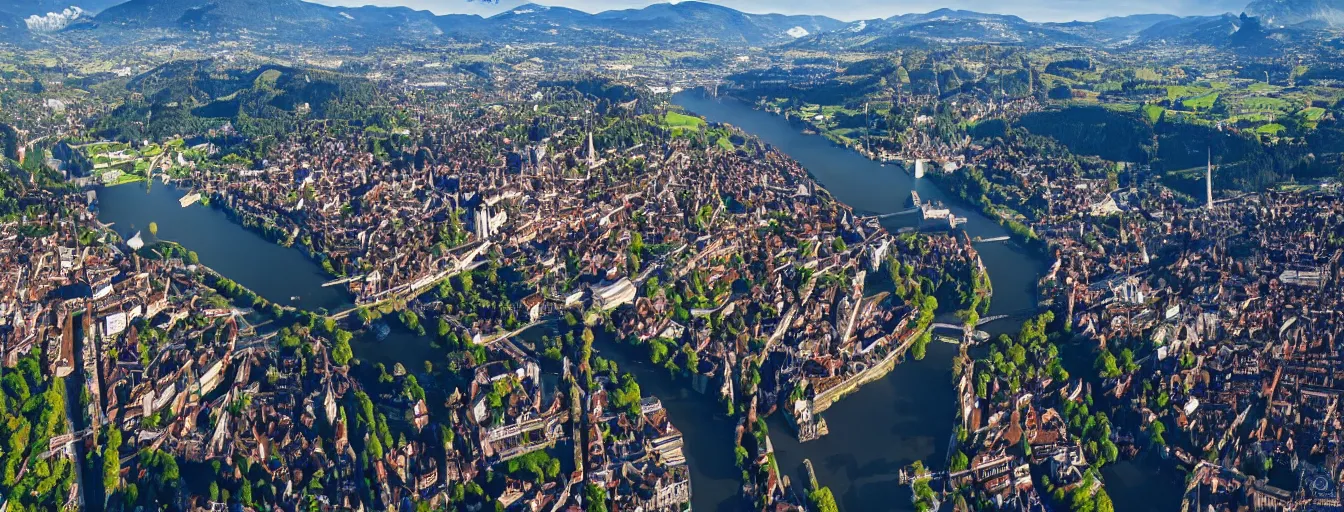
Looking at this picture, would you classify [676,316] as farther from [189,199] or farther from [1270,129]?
[1270,129]

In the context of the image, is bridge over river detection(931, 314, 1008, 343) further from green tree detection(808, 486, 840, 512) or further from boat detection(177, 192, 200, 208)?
boat detection(177, 192, 200, 208)

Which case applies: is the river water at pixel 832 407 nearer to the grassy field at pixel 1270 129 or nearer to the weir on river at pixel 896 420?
the weir on river at pixel 896 420

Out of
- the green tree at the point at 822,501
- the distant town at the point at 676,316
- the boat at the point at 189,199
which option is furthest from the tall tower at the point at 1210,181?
the boat at the point at 189,199

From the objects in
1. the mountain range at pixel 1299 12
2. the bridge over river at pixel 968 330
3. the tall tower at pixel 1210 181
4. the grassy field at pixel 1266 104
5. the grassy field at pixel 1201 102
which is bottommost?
the bridge over river at pixel 968 330

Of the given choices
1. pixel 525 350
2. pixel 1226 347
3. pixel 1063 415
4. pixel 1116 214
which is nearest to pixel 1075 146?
pixel 1116 214

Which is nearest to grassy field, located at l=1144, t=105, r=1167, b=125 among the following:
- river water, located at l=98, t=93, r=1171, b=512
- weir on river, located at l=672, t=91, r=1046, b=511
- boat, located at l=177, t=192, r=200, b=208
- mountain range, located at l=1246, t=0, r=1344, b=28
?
river water, located at l=98, t=93, r=1171, b=512

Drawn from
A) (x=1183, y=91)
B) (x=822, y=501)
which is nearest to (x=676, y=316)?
(x=822, y=501)

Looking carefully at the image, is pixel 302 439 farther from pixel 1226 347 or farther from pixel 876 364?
pixel 1226 347

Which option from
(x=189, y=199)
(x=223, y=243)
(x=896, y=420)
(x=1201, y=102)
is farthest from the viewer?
(x=1201, y=102)
